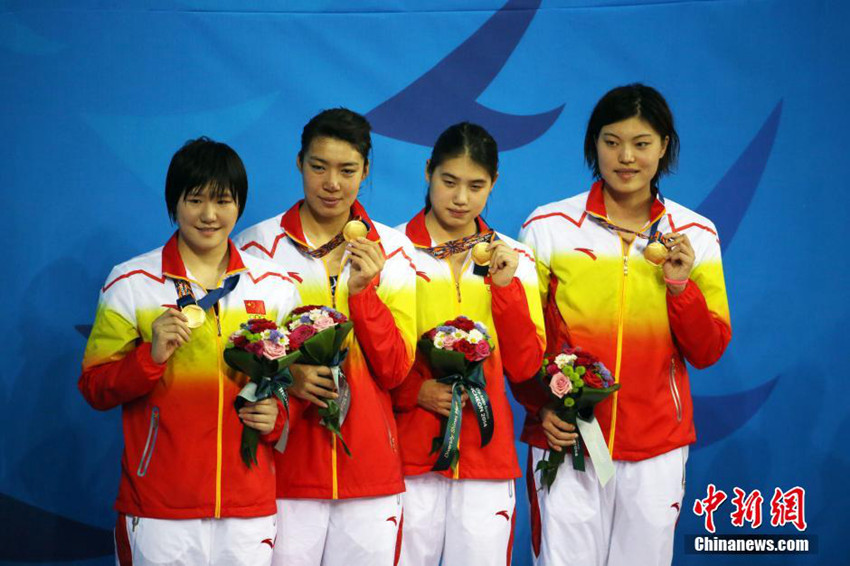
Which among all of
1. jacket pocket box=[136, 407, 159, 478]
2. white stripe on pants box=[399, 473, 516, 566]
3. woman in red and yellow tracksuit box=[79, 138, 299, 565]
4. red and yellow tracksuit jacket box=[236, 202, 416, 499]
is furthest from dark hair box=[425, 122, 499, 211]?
jacket pocket box=[136, 407, 159, 478]

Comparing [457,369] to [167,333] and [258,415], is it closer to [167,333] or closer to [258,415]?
[258,415]

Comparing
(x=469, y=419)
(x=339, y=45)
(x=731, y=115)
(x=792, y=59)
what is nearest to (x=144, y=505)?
(x=469, y=419)

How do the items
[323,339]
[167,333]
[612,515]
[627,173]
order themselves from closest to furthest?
1. [167,333]
2. [323,339]
3. [612,515]
4. [627,173]

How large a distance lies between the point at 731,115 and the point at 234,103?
2.58 m

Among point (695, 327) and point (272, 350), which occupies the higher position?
point (695, 327)

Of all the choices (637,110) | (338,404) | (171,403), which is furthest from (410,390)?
(637,110)

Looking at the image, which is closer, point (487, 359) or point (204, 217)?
point (204, 217)

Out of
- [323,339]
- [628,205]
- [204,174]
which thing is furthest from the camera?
[628,205]

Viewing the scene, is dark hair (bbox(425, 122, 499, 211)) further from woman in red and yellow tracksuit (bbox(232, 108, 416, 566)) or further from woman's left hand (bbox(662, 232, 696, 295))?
woman's left hand (bbox(662, 232, 696, 295))

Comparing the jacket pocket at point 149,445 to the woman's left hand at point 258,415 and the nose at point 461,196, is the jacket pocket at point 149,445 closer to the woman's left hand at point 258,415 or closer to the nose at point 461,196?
the woman's left hand at point 258,415

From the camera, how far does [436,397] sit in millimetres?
3887

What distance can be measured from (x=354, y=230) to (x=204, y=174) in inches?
21.7

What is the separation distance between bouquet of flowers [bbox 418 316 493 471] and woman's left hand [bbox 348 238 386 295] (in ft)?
1.07

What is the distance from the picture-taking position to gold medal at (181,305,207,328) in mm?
3355
